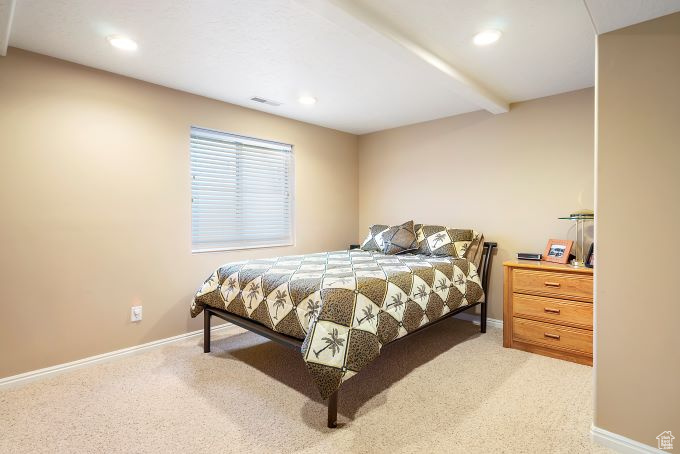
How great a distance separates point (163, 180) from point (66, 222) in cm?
76

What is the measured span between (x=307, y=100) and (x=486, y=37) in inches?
66.6

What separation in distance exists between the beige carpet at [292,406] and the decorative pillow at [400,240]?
1.14 metres

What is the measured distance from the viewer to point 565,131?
10.3 feet

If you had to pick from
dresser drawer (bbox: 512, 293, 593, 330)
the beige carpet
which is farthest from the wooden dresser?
the beige carpet

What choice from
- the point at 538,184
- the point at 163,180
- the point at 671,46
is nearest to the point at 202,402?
the point at 163,180

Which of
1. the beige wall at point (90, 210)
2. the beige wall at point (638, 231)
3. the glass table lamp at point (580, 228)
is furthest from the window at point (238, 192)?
the beige wall at point (638, 231)

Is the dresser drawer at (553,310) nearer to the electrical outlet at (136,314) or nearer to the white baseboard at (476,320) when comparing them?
the white baseboard at (476,320)

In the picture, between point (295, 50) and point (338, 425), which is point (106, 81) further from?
point (338, 425)

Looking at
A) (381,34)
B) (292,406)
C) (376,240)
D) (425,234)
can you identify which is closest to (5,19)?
(381,34)

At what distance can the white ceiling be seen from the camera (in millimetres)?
1848

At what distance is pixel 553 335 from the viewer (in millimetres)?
2719

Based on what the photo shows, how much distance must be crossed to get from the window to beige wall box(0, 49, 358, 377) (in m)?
0.14

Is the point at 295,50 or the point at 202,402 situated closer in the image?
the point at 202,402

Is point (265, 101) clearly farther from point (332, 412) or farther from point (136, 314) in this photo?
point (332, 412)
